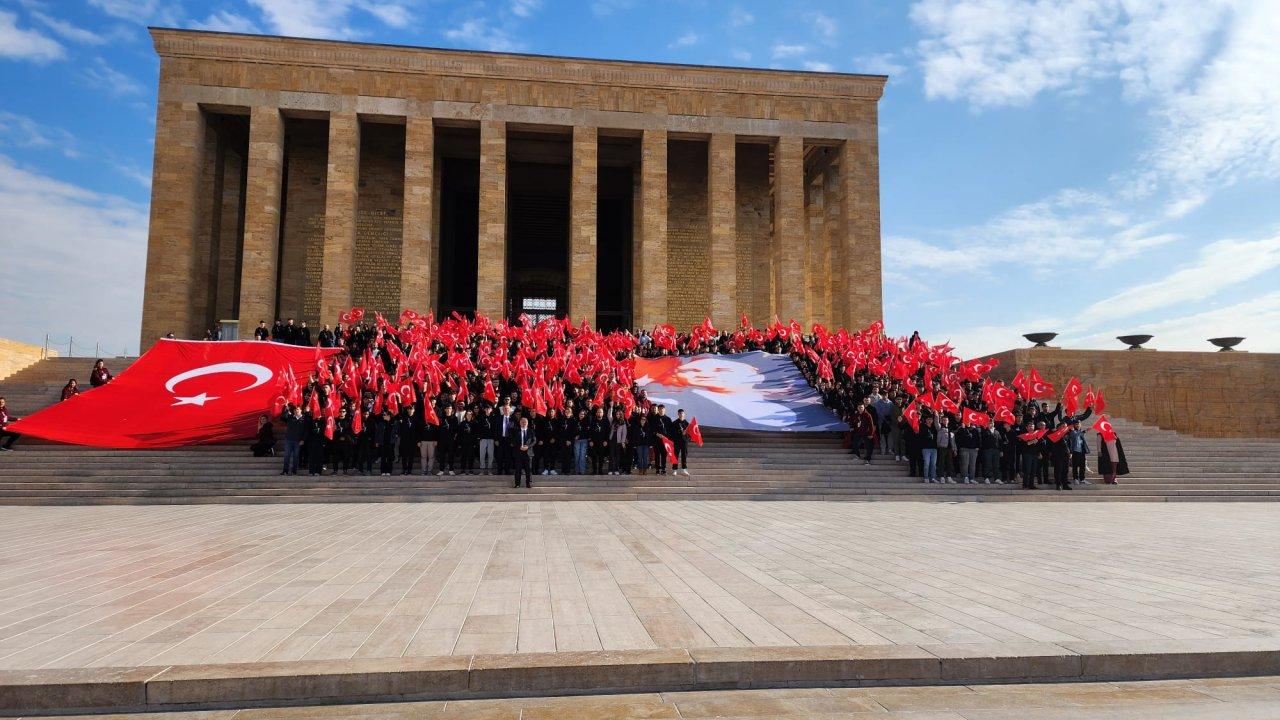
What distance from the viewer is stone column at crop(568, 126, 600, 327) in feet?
91.4

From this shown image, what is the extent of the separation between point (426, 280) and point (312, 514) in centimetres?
1834

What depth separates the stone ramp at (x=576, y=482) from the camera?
12.1 meters

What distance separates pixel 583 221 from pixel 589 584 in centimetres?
2385

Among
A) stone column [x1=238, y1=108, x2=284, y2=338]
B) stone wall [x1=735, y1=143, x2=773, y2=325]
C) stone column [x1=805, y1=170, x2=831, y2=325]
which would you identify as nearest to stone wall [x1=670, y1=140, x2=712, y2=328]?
stone wall [x1=735, y1=143, x2=773, y2=325]

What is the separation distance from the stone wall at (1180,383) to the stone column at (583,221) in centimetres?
1407

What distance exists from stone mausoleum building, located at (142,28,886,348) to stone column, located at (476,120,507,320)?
0.26 ft

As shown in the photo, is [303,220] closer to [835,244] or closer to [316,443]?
[316,443]

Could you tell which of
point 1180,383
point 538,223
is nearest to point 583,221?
point 538,223

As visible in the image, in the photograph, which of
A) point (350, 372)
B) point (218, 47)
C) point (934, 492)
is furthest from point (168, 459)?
point (218, 47)

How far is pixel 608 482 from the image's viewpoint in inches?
520

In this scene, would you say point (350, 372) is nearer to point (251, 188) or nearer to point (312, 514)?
point (312, 514)

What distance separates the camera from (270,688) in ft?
10.9

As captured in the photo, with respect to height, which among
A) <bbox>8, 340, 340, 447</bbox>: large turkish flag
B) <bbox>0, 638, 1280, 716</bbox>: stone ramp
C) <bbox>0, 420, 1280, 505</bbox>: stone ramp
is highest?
<bbox>8, 340, 340, 447</bbox>: large turkish flag

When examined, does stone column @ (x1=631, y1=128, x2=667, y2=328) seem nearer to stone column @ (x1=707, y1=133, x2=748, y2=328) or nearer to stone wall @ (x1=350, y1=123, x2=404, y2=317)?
stone column @ (x1=707, y1=133, x2=748, y2=328)
